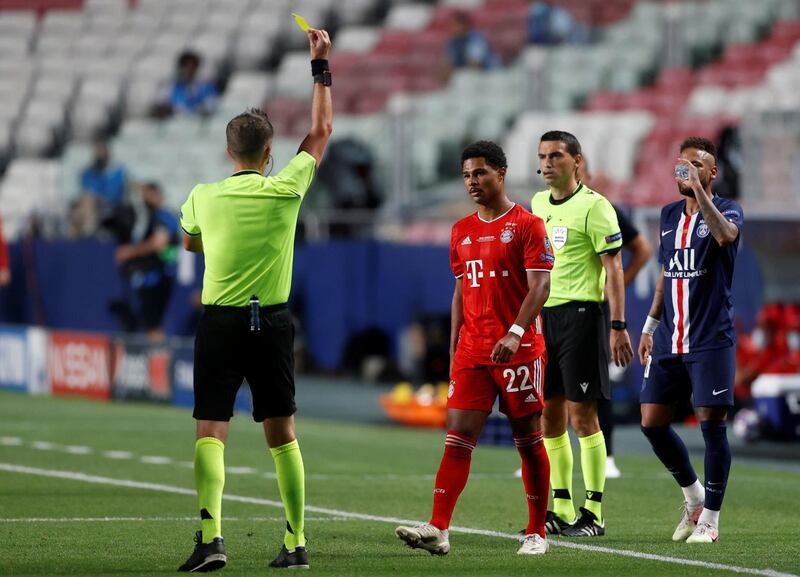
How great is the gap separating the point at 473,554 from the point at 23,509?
313cm

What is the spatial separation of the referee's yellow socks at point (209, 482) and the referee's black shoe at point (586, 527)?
7.90 feet

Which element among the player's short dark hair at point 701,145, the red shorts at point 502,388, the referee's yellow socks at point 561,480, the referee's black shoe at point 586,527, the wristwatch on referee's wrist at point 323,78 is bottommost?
the referee's black shoe at point 586,527

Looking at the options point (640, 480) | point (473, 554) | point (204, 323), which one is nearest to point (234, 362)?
point (204, 323)

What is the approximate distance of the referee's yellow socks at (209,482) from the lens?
777 centimetres

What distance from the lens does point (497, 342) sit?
8383 millimetres

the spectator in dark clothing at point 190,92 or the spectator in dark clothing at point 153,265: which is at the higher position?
the spectator in dark clothing at point 190,92

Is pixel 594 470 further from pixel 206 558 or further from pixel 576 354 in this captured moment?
pixel 206 558

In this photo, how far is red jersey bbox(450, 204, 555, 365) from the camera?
8.45m

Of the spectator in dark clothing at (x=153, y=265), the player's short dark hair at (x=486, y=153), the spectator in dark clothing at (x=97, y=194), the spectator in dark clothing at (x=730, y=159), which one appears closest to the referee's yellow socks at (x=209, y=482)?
the player's short dark hair at (x=486, y=153)

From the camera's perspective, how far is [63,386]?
69.3ft

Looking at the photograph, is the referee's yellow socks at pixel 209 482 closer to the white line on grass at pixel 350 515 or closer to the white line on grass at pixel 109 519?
the white line on grass at pixel 350 515

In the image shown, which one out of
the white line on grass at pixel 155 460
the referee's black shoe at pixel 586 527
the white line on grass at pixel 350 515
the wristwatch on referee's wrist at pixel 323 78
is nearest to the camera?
the wristwatch on referee's wrist at pixel 323 78

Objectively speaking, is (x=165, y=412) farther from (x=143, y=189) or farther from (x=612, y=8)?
(x=612, y=8)

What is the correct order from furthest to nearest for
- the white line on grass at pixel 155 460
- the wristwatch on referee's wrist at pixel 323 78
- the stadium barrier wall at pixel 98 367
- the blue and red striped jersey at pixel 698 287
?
the stadium barrier wall at pixel 98 367, the white line on grass at pixel 155 460, the blue and red striped jersey at pixel 698 287, the wristwatch on referee's wrist at pixel 323 78
